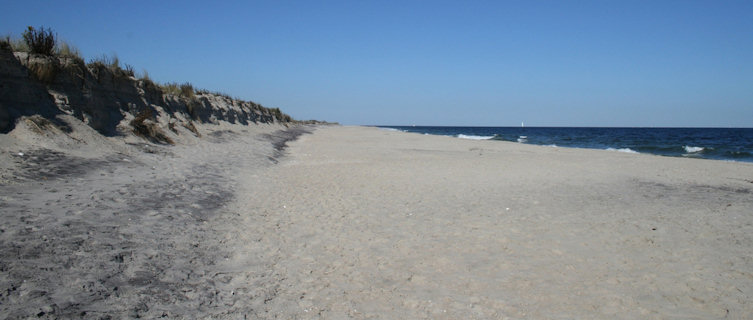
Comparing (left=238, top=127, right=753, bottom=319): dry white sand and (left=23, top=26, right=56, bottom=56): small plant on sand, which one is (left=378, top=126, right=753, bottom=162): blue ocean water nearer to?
(left=238, top=127, right=753, bottom=319): dry white sand

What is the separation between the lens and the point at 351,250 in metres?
4.82

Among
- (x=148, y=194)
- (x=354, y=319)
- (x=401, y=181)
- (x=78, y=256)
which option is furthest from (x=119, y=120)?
(x=354, y=319)

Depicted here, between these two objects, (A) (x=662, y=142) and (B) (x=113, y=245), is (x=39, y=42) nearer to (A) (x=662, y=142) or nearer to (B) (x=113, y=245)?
(B) (x=113, y=245)

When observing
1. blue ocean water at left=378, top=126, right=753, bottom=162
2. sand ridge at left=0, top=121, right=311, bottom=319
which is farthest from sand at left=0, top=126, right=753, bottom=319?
blue ocean water at left=378, top=126, right=753, bottom=162

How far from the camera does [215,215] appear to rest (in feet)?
19.0

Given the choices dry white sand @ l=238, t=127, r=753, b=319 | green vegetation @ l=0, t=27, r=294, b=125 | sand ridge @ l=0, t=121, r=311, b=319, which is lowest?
dry white sand @ l=238, t=127, r=753, b=319

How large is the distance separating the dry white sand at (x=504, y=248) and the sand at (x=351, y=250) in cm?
2

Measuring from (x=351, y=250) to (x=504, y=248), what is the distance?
191cm

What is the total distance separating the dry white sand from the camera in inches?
138

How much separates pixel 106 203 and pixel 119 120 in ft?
23.0

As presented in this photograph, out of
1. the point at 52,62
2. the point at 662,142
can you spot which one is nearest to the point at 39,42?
the point at 52,62

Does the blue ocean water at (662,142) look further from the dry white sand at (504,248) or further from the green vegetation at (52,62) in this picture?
the green vegetation at (52,62)

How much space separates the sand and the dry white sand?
2 centimetres

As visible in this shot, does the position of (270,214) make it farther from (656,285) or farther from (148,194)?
(656,285)
